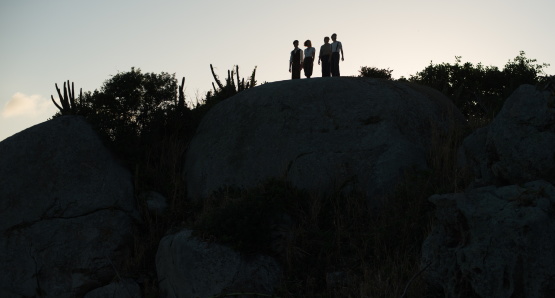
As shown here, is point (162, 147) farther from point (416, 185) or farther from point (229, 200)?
point (416, 185)

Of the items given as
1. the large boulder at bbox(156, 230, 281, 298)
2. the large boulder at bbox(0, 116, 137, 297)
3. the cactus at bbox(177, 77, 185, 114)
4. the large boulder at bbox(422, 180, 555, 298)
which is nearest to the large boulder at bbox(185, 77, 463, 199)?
the cactus at bbox(177, 77, 185, 114)

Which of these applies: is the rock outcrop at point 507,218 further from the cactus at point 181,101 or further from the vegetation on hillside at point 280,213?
the cactus at point 181,101

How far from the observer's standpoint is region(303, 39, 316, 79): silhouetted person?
66.3 ft

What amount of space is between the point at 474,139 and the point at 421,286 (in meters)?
2.97

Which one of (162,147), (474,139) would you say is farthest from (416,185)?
(162,147)

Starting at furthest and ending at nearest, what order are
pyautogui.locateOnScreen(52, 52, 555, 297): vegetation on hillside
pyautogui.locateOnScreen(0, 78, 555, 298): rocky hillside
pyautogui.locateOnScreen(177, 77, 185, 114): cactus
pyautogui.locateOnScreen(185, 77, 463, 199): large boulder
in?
1. pyautogui.locateOnScreen(177, 77, 185, 114): cactus
2. pyautogui.locateOnScreen(185, 77, 463, 199): large boulder
3. pyautogui.locateOnScreen(52, 52, 555, 297): vegetation on hillside
4. pyautogui.locateOnScreen(0, 78, 555, 298): rocky hillside

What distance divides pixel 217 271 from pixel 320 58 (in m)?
11.5

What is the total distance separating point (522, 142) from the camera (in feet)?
25.9

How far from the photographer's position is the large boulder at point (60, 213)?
1280cm

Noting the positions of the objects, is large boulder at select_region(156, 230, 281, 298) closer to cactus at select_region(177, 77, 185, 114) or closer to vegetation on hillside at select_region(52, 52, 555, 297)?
vegetation on hillside at select_region(52, 52, 555, 297)

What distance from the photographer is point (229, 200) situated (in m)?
12.0

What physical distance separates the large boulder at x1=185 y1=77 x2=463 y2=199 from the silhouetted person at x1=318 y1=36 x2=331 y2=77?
4823 mm

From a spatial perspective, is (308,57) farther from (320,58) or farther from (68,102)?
(68,102)

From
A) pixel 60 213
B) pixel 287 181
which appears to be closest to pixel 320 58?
pixel 287 181
